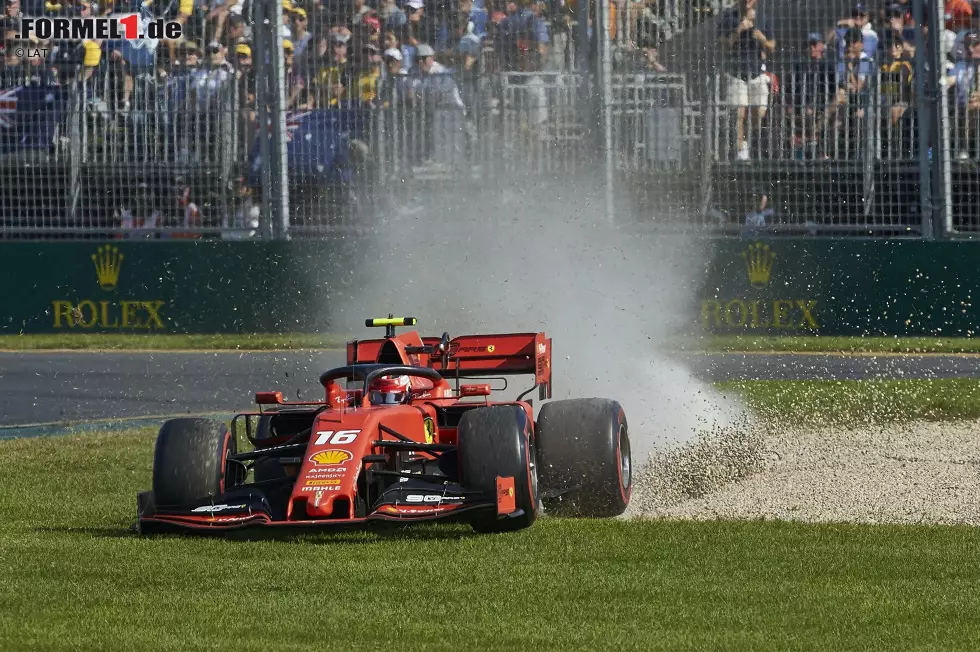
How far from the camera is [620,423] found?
27.7 ft

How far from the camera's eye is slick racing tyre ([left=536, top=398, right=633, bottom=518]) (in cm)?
814

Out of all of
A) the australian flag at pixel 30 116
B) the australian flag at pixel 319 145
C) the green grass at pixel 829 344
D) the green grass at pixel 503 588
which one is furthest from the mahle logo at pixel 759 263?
the green grass at pixel 503 588

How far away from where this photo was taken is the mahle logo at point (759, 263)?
17.7m

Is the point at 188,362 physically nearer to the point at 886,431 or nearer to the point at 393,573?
the point at 886,431

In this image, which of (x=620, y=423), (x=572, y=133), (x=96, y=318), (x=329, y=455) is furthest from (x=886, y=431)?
(x=96, y=318)

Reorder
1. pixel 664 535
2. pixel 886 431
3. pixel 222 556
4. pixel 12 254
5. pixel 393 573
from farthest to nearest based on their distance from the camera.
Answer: pixel 12 254, pixel 886 431, pixel 664 535, pixel 222 556, pixel 393 573

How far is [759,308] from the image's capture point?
17.9 meters

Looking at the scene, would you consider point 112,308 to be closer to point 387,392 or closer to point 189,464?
point 387,392

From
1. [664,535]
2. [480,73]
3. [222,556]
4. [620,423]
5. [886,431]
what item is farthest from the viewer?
[480,73]

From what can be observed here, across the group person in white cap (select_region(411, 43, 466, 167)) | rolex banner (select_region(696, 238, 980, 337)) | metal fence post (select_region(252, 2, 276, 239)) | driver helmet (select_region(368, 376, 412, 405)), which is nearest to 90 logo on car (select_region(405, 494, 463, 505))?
driver helmet (select_region(368, 376, 412, 405))

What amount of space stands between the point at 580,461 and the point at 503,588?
2060 mm

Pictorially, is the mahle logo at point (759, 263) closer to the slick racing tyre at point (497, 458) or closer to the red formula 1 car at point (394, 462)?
the red formula 1 car at point (394, 462)

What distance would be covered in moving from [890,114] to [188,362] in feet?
27.4

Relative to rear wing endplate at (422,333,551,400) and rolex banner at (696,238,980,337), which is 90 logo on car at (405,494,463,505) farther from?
rolex banner at (696,238,980,337)
